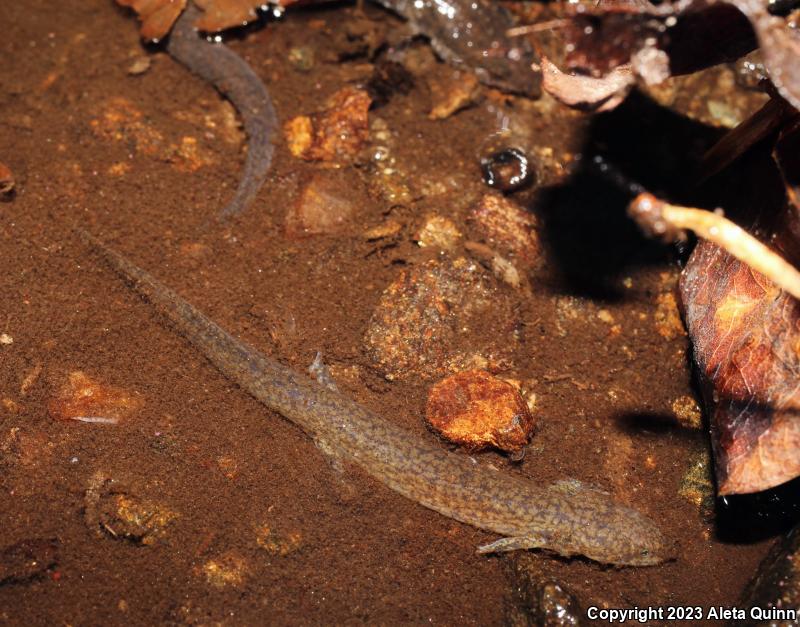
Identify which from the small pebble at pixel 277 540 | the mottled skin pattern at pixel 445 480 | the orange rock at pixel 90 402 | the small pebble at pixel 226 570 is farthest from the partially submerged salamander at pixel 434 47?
the small pebble at pixel 226 570

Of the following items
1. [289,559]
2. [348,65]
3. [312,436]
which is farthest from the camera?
[348,65]

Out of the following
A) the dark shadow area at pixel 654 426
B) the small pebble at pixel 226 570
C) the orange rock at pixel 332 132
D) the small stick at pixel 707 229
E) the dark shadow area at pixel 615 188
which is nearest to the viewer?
the small stick at pixel 707 229

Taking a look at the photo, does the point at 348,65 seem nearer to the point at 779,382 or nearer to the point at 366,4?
the point at 366,4

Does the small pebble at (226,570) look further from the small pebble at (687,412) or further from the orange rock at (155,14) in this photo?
the orange rock at (155,14)

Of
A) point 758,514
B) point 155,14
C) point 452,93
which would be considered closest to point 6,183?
point 155,14

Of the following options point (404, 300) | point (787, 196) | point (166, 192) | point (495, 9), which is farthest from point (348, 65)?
point (787, 196)

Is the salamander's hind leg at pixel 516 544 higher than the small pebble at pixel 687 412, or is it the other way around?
the small pebble at pixel 687 412

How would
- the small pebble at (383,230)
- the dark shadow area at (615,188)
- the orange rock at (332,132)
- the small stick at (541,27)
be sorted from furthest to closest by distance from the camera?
the orange rock at (332,132) → the dark shadow area at (615,188) → the small pebble at (383,230) → the small stick at (541,27)
